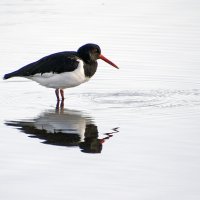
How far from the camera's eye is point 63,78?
12.5m

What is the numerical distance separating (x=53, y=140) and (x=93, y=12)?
10779mm

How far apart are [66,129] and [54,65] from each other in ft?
8.27

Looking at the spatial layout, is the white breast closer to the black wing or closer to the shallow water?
the black wing

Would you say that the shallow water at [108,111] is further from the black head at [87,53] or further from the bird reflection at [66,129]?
the black head at [87,53]

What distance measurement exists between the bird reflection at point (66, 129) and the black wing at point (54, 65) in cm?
111

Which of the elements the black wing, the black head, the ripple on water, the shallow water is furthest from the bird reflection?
the black head

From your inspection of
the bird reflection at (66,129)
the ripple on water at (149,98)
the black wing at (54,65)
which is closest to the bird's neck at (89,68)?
the black wing at (54,65)

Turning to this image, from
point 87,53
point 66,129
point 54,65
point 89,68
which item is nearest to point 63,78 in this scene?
point 54,65

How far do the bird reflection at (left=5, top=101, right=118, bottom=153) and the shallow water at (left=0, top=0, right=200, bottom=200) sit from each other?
0.01 m

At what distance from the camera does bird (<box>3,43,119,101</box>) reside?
1250 cm

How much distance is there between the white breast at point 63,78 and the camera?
1247 centimetres

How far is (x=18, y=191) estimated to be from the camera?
7.79 m

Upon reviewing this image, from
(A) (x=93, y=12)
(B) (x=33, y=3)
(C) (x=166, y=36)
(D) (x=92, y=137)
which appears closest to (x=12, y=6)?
(B) (x=33, y=3)

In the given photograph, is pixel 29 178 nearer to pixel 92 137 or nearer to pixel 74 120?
pixel 92 137
